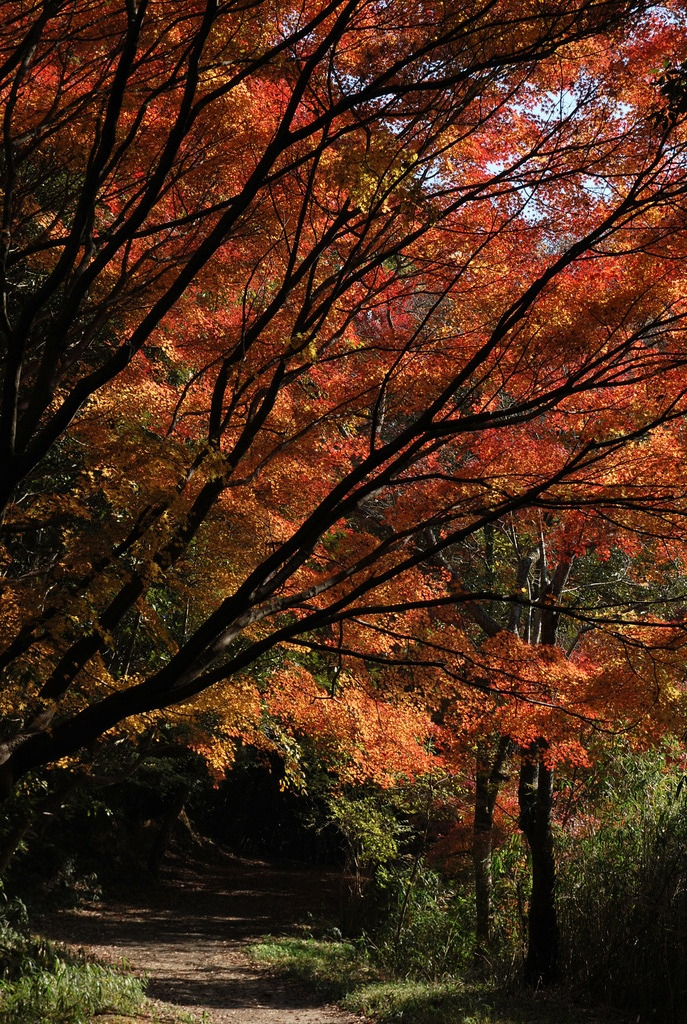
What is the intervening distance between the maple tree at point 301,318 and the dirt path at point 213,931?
3.11 m

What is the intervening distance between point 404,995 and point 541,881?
1.90m

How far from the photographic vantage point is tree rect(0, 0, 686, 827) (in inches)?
130

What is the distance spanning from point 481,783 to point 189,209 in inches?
319

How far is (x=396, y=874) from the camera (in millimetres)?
13156

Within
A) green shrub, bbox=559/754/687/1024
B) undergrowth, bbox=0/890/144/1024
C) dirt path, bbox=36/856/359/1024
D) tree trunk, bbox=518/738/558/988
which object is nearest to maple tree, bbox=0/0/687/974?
tree trunk, bbox=518/738/558/988

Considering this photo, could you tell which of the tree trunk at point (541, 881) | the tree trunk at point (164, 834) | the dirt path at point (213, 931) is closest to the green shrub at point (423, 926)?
the dirt path at point (213, 931)

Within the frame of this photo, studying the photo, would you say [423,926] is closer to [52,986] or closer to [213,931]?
[213,931]

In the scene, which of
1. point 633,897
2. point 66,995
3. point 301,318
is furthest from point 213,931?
point 301,318

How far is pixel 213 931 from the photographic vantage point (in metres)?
14.7

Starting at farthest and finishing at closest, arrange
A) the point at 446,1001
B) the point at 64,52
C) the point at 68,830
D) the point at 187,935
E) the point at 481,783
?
1. the point at 68,830
2. the point at 187,935
3. the point at 481,783
4. the point at 446,1001
5. the point at 64,52

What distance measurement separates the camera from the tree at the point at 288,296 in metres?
3.30

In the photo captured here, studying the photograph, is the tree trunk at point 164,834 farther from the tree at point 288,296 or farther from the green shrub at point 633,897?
the green shrub at point 633,897

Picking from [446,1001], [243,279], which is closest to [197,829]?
[446,1001]

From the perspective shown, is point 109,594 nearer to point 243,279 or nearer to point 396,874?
point 243,279
